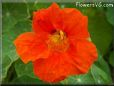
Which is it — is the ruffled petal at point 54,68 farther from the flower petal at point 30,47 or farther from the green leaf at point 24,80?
the green leaf at point 24,80

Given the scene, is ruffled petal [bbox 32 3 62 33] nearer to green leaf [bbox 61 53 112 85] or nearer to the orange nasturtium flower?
the orange nasturtium flower

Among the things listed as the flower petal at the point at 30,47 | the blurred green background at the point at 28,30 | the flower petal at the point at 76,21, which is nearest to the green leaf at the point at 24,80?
the blurred green background at the point at 28,30

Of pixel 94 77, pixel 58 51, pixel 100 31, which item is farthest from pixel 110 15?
pixel 58 51

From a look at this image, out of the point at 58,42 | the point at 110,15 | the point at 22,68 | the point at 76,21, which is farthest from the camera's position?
the point at 110,15

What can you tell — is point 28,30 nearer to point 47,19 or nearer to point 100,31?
point 47,19

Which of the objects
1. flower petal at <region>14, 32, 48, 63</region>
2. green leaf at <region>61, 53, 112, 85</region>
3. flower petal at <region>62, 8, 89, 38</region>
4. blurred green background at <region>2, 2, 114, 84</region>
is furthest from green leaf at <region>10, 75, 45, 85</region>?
flower petal at <region>62, 8, 89, 38</region>
